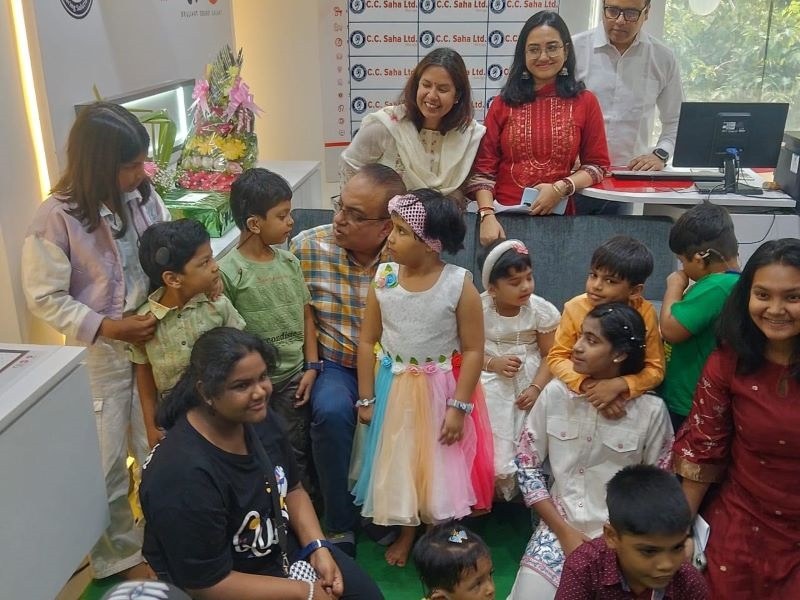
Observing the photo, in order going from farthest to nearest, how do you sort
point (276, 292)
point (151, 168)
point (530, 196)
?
point (530, 196) → point (151, 168) → point (276, 292)

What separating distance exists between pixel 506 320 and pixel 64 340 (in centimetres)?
140

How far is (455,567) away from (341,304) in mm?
1049

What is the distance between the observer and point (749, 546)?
1767 millimetres

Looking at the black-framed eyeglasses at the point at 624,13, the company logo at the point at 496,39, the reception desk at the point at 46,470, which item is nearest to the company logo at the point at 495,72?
the company logo at the point at 496,39

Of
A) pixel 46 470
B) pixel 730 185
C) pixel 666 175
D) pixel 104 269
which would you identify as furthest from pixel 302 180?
pixel 46 470

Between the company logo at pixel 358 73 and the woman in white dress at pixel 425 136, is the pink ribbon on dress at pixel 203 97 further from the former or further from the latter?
the company logo at pixel 358 73

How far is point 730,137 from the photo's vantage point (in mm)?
3037

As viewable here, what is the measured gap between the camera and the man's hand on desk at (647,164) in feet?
10.5

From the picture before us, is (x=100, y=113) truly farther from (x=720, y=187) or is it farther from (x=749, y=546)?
(x=720, y=187)

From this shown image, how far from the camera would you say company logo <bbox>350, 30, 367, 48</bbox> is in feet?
15.1

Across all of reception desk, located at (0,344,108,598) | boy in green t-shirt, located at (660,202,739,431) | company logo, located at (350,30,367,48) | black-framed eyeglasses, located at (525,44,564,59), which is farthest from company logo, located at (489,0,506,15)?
reception desk, located at (0,344,108,598)

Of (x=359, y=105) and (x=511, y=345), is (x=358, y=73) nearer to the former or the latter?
(x=359, y=105)

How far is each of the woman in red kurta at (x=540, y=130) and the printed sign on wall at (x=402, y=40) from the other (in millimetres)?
1818

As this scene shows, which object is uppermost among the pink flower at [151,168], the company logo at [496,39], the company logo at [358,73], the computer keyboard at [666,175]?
the company logo at [496,39]
